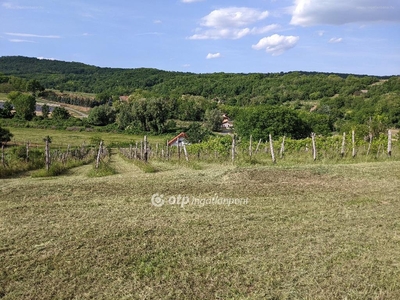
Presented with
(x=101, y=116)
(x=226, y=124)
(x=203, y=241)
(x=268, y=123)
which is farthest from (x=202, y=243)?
(x=226, y=124)

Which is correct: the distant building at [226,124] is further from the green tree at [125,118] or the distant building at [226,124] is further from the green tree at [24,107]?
the green tree at [24,107]

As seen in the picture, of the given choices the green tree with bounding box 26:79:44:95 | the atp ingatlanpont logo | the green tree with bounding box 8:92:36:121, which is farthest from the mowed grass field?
the green tree with bounding box 26:79:44:95

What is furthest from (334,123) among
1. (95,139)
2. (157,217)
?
(157,217)

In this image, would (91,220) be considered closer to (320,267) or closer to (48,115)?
(320,267)

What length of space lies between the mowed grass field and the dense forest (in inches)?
813

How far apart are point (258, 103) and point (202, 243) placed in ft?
413

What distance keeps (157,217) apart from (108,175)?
7.54 meters

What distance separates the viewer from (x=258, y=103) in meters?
130

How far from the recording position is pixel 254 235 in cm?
749

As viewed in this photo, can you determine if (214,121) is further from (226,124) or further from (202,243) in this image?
(202,243)

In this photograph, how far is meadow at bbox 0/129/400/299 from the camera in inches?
215

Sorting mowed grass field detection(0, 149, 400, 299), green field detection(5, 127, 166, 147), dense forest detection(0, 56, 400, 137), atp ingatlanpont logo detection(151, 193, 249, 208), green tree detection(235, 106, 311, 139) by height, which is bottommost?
green field detection(5, 127, 166, 147)

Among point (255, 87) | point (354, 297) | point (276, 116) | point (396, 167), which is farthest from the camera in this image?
point (255, 87)

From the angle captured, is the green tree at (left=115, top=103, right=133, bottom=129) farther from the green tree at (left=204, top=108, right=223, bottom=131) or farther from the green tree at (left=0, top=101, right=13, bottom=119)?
the green tree at (left=0, top=101, right=13, bottom=119)
